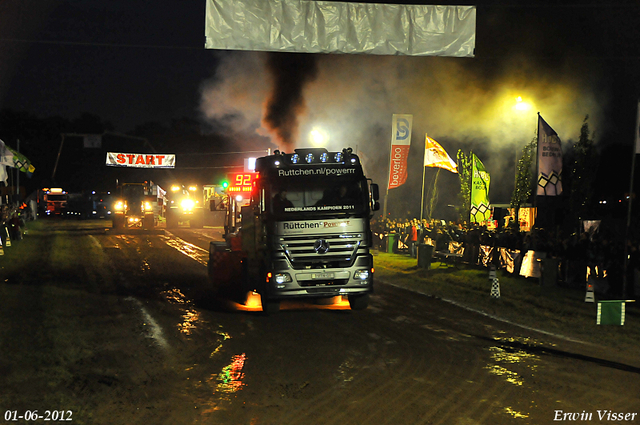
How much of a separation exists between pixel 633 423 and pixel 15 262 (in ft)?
62.6

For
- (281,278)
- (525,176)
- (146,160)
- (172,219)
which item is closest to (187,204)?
(172,219)

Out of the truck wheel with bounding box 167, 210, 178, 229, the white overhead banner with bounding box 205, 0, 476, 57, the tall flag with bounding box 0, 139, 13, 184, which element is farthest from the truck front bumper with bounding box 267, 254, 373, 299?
the truck wheel with bounding box 167, 210, 178, 229

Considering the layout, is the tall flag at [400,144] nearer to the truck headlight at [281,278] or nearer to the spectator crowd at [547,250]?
the spectator crowd at [547,250]

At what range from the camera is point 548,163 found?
1688 cm

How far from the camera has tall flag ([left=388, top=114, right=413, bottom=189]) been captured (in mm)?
24078

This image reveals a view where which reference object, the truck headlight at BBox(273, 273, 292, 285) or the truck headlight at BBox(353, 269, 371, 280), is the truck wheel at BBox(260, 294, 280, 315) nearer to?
the truck headlight at BBox(273, 273, 292, 285)

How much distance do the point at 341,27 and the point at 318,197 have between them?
10.3ft

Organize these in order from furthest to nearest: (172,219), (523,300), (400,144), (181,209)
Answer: (181,209) → (172,219) → (400,144) → (523,300)

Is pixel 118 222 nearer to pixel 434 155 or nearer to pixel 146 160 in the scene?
pixel 146 160

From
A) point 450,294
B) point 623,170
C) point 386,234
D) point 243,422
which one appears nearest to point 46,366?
point 243,422

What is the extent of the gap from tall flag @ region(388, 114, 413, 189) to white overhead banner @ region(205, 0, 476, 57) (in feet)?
42.5

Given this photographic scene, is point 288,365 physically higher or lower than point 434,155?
lower

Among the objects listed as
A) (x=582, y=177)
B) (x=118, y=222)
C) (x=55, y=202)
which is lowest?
(x=118, y=222)

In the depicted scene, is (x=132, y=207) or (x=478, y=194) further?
(x=132, y=207)
